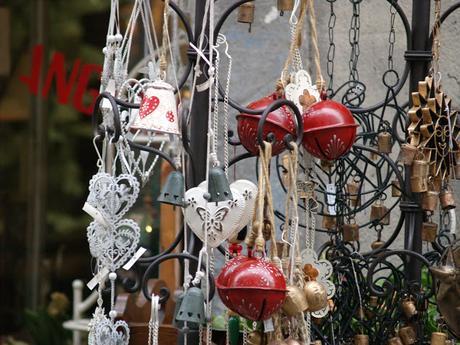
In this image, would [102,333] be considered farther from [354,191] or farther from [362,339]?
[354,191]

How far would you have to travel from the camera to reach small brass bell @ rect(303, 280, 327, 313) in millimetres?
2795

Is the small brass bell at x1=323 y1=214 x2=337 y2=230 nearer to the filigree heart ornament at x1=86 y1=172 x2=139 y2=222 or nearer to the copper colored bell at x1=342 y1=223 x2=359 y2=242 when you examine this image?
the copper colored bell at x1=342 y1=223 x2=359 y2=242

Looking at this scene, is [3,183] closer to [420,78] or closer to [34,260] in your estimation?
[34,260]

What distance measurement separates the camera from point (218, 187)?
270cm

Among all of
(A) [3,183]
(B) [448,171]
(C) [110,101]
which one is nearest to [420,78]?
(B) [448,171]

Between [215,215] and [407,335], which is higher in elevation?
[215,215]

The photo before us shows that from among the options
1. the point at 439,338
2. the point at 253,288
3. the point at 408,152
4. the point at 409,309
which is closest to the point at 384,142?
the point at 408,152

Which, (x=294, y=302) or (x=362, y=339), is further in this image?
(x=362, y=339)

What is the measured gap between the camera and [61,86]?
20.3ft

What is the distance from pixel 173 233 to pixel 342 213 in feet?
5.21

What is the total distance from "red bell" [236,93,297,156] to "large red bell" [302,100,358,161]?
0.07 meters

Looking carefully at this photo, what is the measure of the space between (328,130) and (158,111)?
0.43 meters

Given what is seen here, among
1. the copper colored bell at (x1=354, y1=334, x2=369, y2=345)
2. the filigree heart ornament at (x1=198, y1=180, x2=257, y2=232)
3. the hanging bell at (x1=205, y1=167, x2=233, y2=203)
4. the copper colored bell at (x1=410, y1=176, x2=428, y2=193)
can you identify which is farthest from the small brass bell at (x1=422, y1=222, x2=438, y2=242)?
the hanging bell at (x1=205, y1=167, x2=233, y2=203)

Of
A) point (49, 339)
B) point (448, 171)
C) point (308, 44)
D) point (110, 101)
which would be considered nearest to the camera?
point (110, 101)
